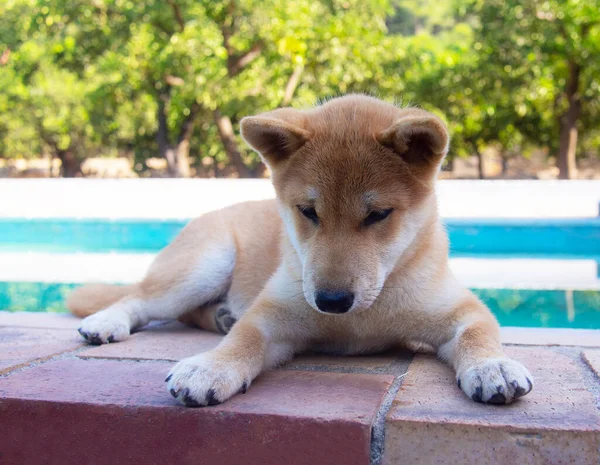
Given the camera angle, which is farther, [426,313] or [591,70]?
[591,70]

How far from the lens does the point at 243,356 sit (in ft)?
7.50

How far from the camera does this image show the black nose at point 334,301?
2.21 m

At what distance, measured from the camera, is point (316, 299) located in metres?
2.24

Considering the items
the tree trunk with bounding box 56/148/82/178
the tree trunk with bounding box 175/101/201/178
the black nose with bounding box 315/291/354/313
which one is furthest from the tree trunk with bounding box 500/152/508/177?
the black nose with bounding box 315/291/354/313

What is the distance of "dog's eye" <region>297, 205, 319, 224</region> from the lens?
8.13ft

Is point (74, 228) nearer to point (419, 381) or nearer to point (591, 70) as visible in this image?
point (419, 381)

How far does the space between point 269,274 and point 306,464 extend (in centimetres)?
147

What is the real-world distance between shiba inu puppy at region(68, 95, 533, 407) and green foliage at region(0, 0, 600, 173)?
32.8ft

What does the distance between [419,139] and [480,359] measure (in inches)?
30.8

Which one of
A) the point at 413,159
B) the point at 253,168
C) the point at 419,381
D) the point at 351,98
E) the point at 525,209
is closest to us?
the point at 419,381

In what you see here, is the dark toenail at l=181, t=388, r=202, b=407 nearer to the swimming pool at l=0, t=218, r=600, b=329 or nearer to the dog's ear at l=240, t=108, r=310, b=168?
the dog's ear at l=240, t=108, r=310, b=168

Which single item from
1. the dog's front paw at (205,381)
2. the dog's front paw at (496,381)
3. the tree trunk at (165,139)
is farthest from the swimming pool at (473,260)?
the tree trunk at (165,139)

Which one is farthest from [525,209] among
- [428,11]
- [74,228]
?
[428,11]

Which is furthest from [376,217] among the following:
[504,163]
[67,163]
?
[67,163]
